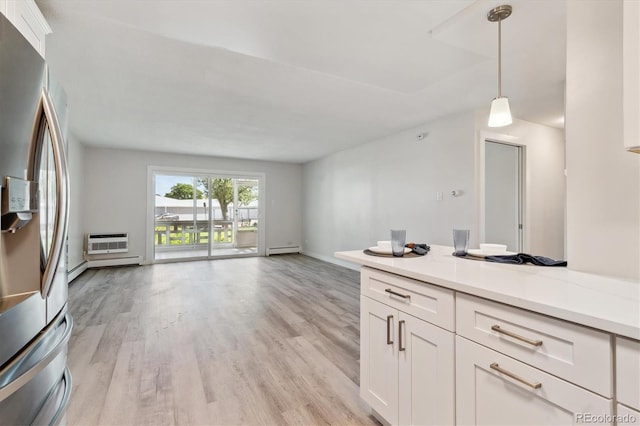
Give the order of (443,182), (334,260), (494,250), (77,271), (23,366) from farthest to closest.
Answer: (334,260)
(77,271)
(443,182)
(494,250)
(23,366)

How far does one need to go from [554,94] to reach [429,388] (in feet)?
11.2

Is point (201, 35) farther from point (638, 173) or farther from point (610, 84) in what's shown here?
point (638, 173)

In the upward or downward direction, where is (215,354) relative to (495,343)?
downward

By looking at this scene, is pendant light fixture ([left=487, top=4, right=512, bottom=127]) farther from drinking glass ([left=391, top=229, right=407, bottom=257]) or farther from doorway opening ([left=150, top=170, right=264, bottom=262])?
doorway opening ([left=150, top=170, right=264, bottom=262])

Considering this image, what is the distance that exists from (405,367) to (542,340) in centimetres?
63

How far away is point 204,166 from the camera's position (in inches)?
261

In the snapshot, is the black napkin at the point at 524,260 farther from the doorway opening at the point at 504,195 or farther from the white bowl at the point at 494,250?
the doorway opening at the point at 504,195

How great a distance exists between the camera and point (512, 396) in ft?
3.04

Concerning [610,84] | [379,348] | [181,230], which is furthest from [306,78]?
[181,230]

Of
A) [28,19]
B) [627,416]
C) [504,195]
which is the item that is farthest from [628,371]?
[504,195]

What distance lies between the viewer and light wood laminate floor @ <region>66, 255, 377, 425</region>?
1676mm

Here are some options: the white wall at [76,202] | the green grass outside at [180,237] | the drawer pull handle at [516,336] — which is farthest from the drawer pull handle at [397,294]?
the green grass outside at [180,237]

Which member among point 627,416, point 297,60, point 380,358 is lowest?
point 380,358

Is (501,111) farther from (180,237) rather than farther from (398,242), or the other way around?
(180,237)
